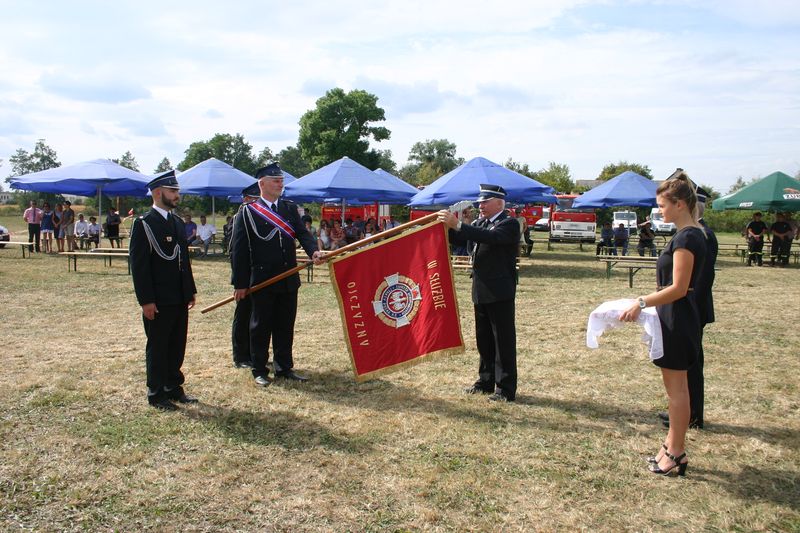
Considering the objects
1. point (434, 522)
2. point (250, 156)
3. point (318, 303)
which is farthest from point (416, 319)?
point (250, 156)

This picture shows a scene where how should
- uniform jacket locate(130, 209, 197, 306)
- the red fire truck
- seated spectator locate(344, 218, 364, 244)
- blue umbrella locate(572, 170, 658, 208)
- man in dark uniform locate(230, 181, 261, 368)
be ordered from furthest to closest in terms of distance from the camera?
the red fire truck, seated spectator locate(344, 218, 364, 244), blue umbrella locate(572, 170, 658, 208), man in dark uniform locate(230, 181, 261, 368), uniform jacket locate(130, 209, 197, 306)

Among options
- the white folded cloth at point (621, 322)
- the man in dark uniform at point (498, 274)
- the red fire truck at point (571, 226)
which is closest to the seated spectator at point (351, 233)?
the red fire truck at point (571, 226)

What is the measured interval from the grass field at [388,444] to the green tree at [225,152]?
78.5m

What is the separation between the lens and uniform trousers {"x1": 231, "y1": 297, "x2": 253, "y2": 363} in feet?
23.1

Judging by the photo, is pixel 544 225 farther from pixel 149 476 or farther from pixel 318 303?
pixel 149 476

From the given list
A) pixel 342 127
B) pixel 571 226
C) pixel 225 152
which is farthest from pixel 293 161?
pixel 571 226

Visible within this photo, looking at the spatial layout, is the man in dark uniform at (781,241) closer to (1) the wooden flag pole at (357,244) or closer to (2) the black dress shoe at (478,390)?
(2) the black dress shoe at (478,390)

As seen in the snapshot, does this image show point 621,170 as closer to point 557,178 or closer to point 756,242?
point 557,178

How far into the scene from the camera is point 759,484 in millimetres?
4258

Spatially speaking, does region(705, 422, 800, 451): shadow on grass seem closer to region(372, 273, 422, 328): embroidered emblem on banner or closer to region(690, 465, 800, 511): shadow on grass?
region(690, 465, 800, 511): shadow on grass

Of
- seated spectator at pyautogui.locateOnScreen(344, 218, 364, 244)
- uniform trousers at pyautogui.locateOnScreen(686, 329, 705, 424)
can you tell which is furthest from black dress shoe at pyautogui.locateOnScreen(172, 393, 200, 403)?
seated spectator at pyautogui.locateOnScreen(344, 218, 364, 244)

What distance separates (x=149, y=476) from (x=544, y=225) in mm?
43836

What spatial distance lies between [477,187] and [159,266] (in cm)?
1317

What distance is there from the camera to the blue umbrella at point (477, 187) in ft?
58.3
